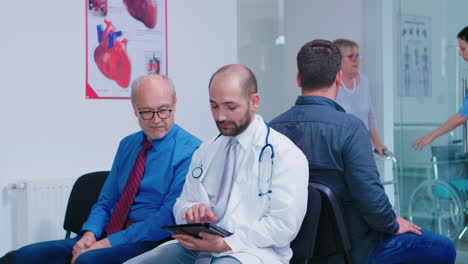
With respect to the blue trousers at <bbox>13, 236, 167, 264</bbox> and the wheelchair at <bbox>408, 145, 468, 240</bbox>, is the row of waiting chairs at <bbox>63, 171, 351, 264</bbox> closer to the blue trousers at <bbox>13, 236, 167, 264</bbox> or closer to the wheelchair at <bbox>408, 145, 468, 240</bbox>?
the blue trousers at <bbox>13, 236, 167, 264</bbox>

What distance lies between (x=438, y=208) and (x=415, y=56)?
1.16 meters

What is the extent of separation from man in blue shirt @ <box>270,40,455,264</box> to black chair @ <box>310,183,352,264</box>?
6 centimetres

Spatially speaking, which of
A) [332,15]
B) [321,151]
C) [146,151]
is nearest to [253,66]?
[332,15]

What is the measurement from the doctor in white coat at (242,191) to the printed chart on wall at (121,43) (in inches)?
67.9

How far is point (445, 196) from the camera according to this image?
447cm

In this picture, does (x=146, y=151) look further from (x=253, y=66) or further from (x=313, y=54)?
(x=253, y=66)

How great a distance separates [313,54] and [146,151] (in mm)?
866

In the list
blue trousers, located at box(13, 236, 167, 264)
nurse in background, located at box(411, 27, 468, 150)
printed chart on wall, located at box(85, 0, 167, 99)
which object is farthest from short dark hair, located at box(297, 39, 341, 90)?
nurse in background, located at box(411, 27, 468, 150)

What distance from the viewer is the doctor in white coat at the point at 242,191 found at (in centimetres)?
205

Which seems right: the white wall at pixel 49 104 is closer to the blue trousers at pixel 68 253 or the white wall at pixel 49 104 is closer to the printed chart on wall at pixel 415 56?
the blue trousers at pixel 68 253

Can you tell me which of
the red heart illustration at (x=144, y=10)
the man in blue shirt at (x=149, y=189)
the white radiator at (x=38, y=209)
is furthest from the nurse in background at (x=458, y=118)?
the white radiator at (x=38, y=209)

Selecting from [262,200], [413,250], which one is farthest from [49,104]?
[413,250]

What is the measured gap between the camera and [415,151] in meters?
4.55

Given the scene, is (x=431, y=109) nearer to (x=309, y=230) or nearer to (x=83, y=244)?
(x=309, y=230)
